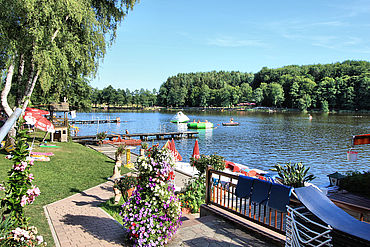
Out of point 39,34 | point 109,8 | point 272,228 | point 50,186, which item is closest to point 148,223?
point 272,228

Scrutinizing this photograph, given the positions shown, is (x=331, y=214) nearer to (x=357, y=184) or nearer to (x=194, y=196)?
(x=194, y=196)

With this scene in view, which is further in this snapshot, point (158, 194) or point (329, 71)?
point (329, 71)

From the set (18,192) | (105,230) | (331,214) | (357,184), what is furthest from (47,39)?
(357,184)

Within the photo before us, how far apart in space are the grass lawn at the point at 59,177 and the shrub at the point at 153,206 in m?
2.02

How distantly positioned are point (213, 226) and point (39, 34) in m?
11.9

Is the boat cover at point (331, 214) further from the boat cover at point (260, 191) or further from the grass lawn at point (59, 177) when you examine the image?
the grass lawn at point (59, 177)

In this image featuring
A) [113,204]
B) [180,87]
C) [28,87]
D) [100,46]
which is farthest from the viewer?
[180,87]

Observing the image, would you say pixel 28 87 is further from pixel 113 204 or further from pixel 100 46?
pixel 113 204

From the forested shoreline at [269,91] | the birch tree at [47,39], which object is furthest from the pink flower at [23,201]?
the forested shoreline at [269,91]

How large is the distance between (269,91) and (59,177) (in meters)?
141

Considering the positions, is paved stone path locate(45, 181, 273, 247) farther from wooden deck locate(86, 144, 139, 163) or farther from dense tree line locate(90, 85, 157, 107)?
dense tree line locate(90, 85, 157, 107)

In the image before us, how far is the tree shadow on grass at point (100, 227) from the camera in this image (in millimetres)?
6179

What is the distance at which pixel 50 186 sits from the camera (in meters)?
10.3

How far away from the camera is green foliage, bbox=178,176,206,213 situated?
29.9 ft
